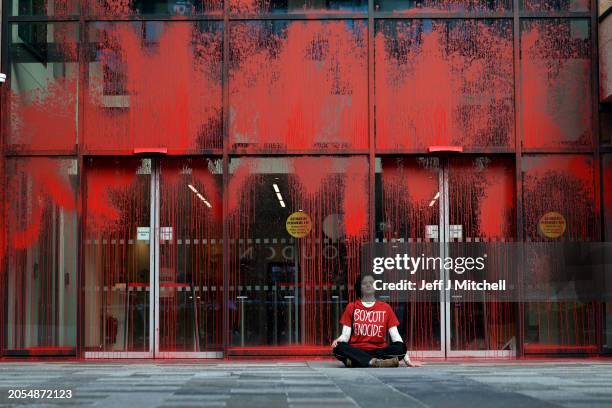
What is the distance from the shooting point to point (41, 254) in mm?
15797

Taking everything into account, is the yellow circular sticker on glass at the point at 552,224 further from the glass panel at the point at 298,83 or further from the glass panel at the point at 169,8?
the glass panel at the point at 169,8

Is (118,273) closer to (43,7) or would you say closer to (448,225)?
(43,7)

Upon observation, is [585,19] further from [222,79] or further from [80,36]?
[80,36]

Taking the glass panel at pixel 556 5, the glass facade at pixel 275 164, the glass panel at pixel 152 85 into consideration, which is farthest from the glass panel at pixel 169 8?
the glass panel at pixel 556 5

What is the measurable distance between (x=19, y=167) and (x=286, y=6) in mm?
4764

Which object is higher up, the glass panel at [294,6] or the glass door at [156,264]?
the glass panel at [294,6]

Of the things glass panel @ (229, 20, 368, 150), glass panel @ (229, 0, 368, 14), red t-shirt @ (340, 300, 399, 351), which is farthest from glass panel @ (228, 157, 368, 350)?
glass panel @ (229, 0, 368, 14)

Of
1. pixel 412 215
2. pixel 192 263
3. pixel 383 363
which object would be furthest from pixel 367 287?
pixel 192 263

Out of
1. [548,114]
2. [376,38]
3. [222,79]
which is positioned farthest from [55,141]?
[548,114]

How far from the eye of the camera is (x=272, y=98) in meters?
16.0

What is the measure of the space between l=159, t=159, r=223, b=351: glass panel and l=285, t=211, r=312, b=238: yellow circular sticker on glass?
1.06 meters

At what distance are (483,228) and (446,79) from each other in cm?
235

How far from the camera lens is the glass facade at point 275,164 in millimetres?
Result: 15719

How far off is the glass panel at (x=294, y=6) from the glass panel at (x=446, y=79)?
49 cm
